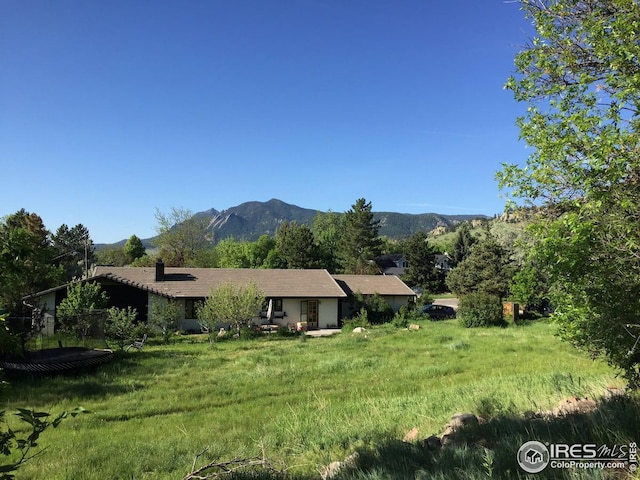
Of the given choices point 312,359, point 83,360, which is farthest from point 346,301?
point 83,360

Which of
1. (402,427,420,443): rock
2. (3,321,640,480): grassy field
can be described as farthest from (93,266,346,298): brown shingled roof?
(402,427,420,443): rock

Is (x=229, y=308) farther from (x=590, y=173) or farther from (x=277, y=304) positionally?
(x=590, y=173)

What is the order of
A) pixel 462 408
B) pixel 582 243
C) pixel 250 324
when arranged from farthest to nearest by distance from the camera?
1. pixel 250 324
2. pixel 462 408
3. pixel 582 243

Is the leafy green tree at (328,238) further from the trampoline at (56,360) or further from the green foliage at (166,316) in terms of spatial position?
the trampoline at (56,360)

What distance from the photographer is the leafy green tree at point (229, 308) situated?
24.5 m

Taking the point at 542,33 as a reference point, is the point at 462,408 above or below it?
below

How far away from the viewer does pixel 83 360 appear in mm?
13805

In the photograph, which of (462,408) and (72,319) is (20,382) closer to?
(72,319)

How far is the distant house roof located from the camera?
36784mm

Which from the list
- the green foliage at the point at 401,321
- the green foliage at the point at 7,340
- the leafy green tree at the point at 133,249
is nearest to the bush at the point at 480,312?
the green foliage at the point at 401,321

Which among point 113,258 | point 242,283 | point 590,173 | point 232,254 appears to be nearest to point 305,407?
point 590,173

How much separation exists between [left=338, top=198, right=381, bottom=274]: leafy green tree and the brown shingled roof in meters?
26.2

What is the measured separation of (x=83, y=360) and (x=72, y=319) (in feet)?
22.4

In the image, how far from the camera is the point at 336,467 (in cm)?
517
